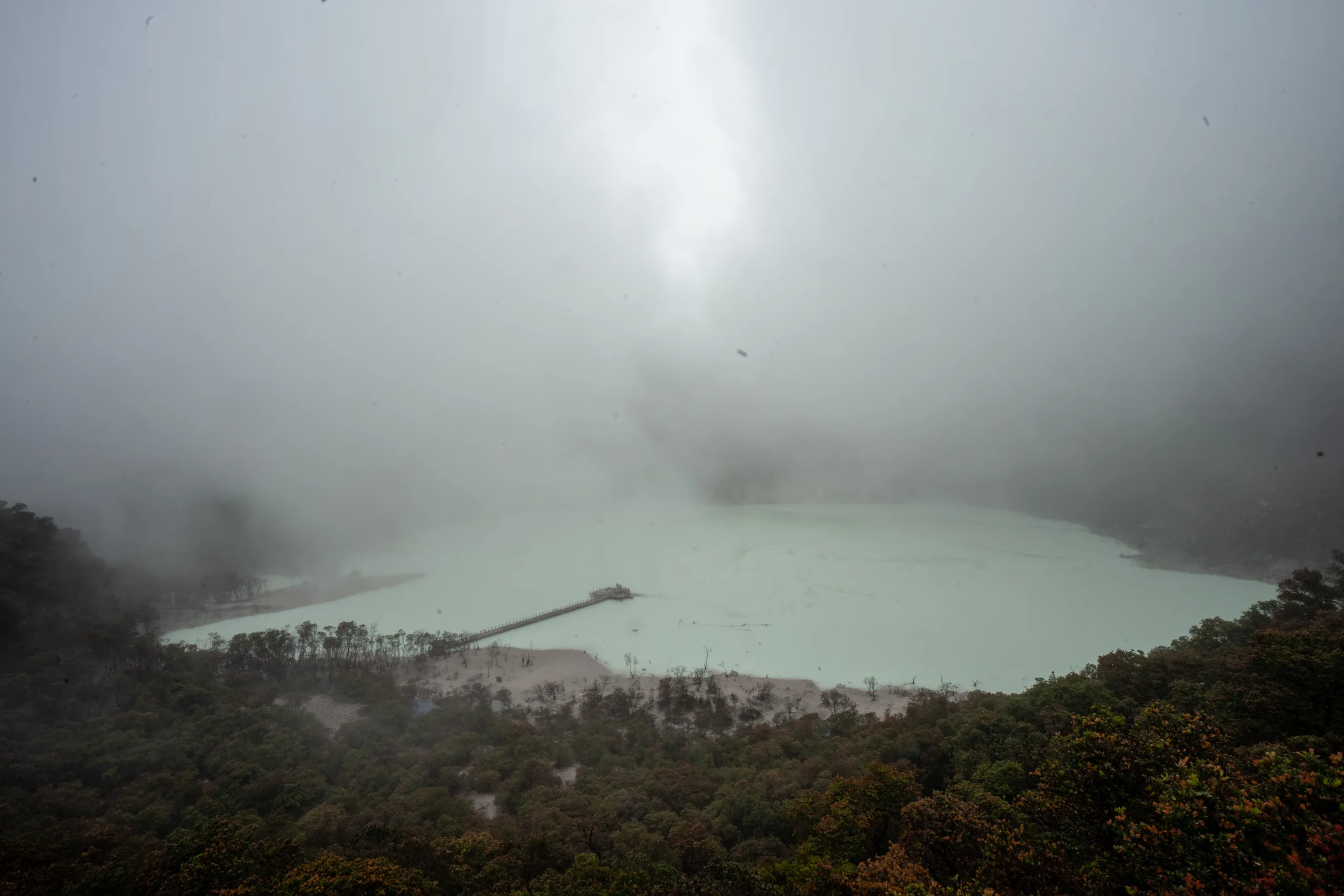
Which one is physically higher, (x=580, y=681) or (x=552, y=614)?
(x=552, y=614)

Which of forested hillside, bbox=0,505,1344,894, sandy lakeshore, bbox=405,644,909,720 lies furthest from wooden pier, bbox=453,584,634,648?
forested hillside, bbox=0,505,1344,894

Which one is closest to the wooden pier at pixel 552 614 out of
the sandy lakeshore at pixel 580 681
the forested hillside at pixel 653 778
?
the sandy lakeshore at pixel 580 681

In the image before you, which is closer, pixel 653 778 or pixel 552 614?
pixel 653 778

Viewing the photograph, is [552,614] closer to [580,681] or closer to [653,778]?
[580,681]

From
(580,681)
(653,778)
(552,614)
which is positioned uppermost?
(552,614)

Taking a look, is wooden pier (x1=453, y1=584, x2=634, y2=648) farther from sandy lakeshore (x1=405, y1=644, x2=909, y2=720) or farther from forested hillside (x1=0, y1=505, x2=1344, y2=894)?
forested hillside (x1=0, y1=505, x2=1344, y2=894)

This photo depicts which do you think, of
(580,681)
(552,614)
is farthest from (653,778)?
(552,614)

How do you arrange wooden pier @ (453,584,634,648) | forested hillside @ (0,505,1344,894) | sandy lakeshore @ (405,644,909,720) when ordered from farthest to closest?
wooden pier @ (453,584,634,648), sandy lakeshore @ (405,644,909,720), forested hillside @ (0,505,1344,894)

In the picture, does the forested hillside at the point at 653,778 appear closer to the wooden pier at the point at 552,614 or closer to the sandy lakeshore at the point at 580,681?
the sandy lakeshore at the point at 580,681
